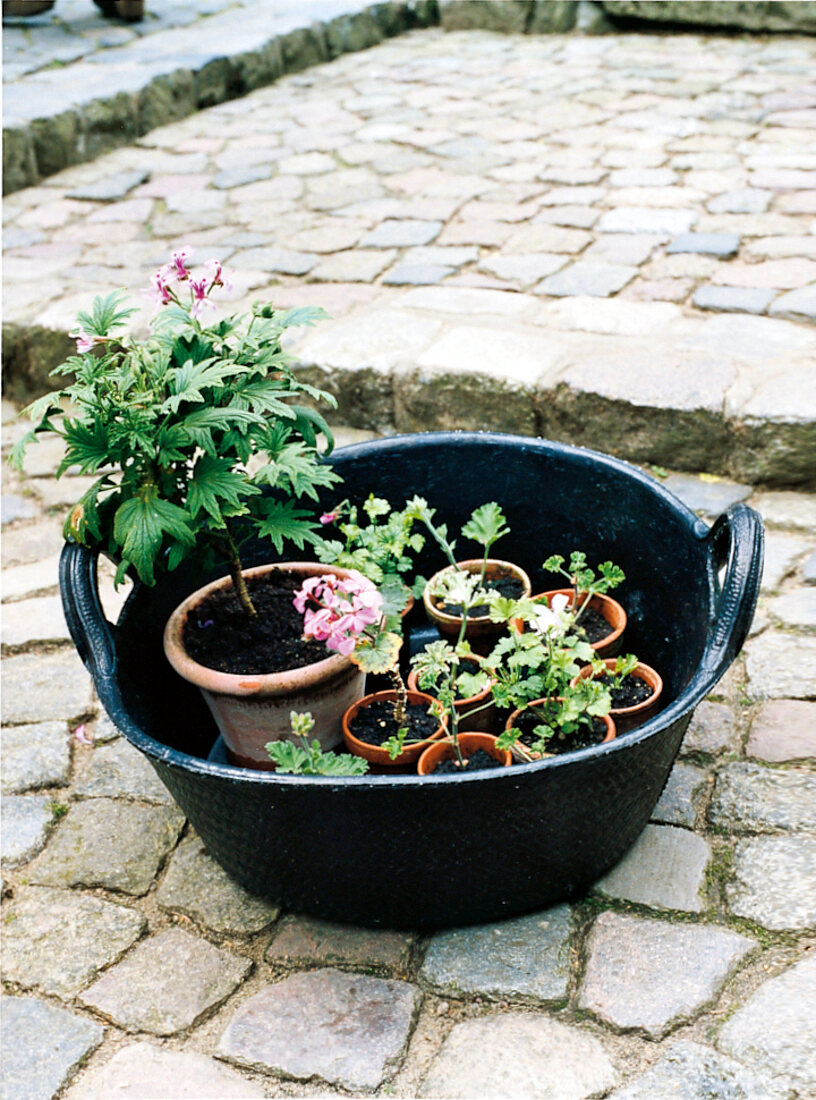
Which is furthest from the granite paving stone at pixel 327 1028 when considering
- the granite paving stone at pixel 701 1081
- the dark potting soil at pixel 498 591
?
the dark potting soil at pixel 498 591

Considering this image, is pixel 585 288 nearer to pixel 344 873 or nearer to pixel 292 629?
pixel 292 629

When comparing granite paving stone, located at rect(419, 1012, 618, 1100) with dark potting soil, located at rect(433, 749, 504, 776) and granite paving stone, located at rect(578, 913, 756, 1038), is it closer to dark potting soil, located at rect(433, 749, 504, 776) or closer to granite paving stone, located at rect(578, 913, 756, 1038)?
granite paving stone, located at rect(578, 913, 756, 1038)

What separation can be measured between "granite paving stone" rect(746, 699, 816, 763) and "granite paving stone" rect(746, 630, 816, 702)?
4 centimetres

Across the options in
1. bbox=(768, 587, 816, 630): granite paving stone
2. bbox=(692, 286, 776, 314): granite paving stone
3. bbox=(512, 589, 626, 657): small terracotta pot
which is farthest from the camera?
bbox=(692, 286, 776, 314): granite paving stone

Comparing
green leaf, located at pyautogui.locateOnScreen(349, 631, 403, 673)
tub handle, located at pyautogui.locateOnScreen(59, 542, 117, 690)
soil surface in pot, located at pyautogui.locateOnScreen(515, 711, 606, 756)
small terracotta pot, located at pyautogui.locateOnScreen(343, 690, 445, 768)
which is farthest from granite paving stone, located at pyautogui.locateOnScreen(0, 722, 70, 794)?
soil surface in pot, located at pyautogui.locateOnScreen(515, 711, 606, 756)

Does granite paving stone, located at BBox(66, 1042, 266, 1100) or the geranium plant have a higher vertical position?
the geranium plant

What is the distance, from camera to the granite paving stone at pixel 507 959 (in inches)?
68.2

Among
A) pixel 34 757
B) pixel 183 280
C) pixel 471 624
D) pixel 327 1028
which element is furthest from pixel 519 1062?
pixel 183 280

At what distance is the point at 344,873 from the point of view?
1762 mm

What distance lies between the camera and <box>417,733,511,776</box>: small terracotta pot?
1974 mm

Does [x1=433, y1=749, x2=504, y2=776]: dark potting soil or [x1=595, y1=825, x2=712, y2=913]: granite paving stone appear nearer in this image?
[x1=595, y1=825, x2=712, y2=913]: granite paving stone

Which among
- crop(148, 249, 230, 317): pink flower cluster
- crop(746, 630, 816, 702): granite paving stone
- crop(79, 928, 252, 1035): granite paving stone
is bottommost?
crop(746, 630, 816, 702): granite paving stone

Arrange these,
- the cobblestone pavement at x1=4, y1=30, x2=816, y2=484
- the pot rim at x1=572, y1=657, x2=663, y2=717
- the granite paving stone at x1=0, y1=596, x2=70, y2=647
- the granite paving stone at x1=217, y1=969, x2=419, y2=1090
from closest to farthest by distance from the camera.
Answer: the granite paving stone at x1=217, y1=969, x2=419, y2=1090
the pot rim at x1=572, y1=657, x2=663, y2=717
the granite paving stone at x1=0, y1=596, x2=70, y2=647
the cobblestone pavement at x1=4, y1=30, x2=816, y2=484

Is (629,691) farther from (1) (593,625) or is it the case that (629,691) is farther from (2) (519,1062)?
→ (2) (519,1062)
